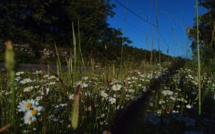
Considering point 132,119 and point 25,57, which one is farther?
point 25,57

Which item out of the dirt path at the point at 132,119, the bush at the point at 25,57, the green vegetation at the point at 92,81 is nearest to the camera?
the dirt path at the point at 132,119

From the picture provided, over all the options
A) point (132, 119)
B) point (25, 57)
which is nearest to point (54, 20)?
point (25, 57)

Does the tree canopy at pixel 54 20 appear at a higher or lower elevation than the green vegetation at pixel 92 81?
higher

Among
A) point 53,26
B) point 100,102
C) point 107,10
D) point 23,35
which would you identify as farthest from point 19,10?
point 100,102

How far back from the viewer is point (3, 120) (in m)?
1.34

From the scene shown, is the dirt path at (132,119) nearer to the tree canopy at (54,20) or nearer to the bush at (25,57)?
the bush at (25,57)

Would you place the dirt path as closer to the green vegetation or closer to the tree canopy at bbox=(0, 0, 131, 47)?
the green vegetation

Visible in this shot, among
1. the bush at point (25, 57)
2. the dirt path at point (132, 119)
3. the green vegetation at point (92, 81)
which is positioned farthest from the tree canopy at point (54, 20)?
the dirt path at point (132, 119)

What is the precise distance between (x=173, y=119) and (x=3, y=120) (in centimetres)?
121

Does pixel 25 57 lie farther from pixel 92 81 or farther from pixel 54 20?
pixel 92 81

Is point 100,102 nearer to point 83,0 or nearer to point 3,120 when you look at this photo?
point 3,120

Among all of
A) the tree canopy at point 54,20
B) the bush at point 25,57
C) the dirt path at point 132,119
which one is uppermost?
the tree canopy at point 54,20

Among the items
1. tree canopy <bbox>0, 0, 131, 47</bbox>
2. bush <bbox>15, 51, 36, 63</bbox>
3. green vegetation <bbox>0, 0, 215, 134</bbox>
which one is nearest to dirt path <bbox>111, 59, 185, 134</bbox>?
green vegetation <bbox>0, 0, 215, 134</bbox>

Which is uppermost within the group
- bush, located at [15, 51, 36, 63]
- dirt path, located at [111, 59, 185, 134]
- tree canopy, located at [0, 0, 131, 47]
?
tree canopy, located at [0, 0, 131, 47]
